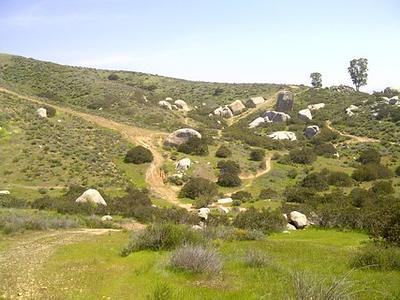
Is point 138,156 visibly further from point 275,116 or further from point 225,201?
point 275,116

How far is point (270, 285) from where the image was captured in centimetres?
1192

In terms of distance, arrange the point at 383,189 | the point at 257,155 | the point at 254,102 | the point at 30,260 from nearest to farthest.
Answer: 1. the point at 30,260
2. the point at 383,189
3. the point at 257,155
4. the point at 254,102

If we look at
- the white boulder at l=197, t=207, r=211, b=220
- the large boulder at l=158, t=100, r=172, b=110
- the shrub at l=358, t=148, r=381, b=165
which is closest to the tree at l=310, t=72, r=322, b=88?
the large boulder at l=158, t=100, r=172, b=110

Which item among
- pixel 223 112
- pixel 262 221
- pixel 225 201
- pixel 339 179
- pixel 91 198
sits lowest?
pixel 225 201

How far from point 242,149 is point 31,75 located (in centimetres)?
5617

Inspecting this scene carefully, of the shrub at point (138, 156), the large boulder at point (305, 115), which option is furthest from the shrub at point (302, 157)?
the large boulder at point (305, 115)

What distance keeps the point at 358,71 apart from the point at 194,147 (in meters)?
83.9

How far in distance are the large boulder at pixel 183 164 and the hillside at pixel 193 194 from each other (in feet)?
0.53

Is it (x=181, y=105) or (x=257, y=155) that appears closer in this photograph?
(x=257, y=155)

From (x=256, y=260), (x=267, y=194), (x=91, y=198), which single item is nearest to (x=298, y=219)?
(x=267, y=194)

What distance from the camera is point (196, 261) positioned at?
13719 mm

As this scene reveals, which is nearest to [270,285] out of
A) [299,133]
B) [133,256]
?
[133,256]

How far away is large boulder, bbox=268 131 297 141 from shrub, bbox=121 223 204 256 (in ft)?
185

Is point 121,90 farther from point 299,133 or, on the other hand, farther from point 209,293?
point 209,293
